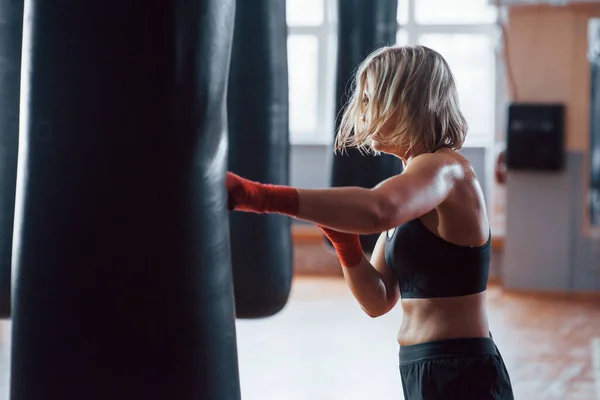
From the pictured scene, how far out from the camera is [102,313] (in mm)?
1353

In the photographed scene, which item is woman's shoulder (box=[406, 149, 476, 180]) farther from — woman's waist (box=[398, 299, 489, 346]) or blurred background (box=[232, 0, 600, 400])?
blurred background (box=[232, 0, 600, 400])

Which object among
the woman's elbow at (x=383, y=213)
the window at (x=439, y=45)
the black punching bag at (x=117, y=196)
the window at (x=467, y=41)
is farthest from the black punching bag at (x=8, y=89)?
the window at (x=467, y=41)

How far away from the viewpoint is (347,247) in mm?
1676

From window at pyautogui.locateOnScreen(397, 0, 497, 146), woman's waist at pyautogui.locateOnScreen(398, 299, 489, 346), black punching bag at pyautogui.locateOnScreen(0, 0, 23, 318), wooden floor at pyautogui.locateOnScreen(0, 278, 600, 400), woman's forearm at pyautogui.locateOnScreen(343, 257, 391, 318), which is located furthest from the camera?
window at pyautogui.locateOnScreen(397, 0, 497, 146)

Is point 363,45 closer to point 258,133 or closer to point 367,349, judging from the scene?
point 258,133

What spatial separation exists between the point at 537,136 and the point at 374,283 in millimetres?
4995

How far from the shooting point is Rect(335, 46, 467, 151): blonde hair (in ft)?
5.02

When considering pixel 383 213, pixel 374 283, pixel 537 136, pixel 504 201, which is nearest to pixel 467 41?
pixel 504 201

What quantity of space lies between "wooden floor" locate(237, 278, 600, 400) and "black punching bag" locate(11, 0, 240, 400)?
8.25 ft

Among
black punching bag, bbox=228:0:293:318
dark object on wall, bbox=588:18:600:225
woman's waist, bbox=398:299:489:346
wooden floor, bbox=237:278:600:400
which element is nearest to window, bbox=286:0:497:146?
dark object on wall, bbox=588:18:600:225

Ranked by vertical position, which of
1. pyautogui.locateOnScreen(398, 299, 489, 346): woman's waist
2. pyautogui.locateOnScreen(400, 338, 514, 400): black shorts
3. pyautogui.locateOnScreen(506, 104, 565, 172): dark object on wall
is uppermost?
pyautogui.locateOnScreen(506, 104, 565, 172): dark object on wall

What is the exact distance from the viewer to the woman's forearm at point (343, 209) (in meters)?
1.37

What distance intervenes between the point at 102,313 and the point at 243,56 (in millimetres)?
1739

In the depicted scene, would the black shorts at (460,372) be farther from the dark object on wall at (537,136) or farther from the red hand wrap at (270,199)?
the dark object on wall at (537,136)
